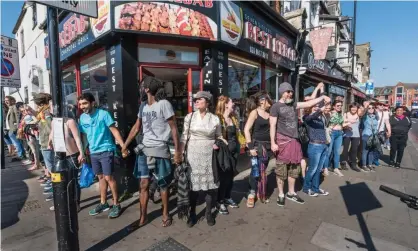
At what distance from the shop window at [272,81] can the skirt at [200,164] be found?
5233 mm

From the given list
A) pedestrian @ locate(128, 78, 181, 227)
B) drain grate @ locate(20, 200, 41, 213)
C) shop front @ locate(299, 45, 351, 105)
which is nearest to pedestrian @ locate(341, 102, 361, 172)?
shop front @ locate(299, 45, 351, 105)

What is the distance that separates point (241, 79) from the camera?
6.71 meters

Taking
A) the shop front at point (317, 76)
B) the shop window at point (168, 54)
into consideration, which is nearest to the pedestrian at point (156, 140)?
the shop window at point (168, 54)

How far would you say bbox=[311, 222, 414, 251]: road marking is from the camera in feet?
8.86

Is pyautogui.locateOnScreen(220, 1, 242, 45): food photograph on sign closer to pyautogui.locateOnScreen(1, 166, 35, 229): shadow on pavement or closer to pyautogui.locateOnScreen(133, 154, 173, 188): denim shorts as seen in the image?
pyautogui.locateOnScreen(133, 154, 173, 188): denim shorts

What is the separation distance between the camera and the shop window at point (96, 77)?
204 inches

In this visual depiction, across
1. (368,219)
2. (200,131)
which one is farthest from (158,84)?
(368,219)

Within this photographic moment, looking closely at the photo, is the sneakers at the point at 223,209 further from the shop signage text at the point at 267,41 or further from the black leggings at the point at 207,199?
the shop signage text at the point at 267,41

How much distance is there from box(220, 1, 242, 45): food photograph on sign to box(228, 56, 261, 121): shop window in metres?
0.63

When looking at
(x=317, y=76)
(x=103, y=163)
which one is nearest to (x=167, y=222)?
(x=103, y=163)

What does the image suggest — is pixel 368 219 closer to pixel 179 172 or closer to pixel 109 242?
pixel 179 172

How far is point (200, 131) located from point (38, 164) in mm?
5917

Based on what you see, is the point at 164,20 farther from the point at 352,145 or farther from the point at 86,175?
the point at 352,145

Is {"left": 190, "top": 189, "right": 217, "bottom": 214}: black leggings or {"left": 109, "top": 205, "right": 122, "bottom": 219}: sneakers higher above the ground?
{"left": 190, "top": 189, "right": 217, "bottom": 214}: black leggings
